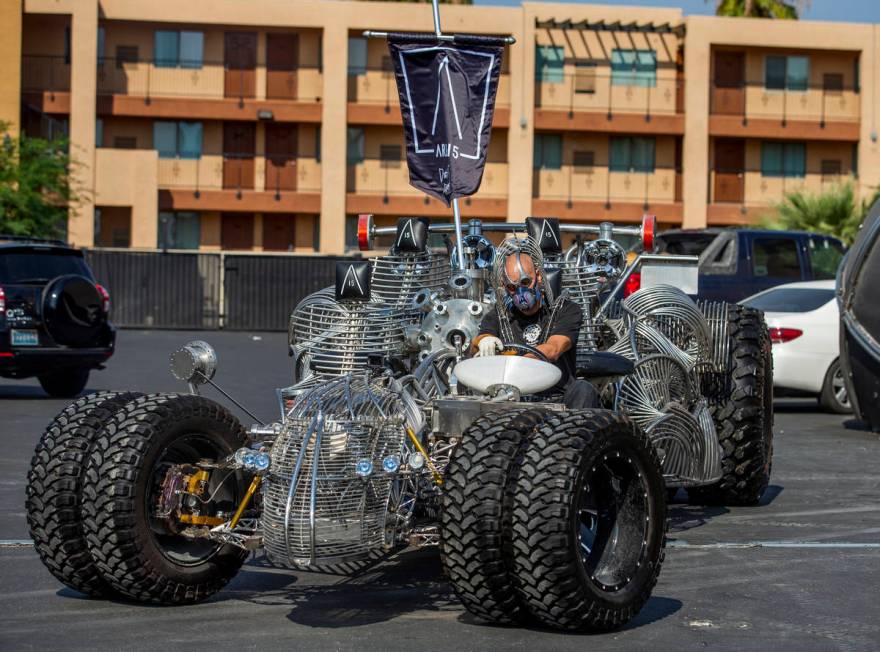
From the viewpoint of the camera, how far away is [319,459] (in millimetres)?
6297

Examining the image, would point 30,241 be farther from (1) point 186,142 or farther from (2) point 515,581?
(1) point 186,142

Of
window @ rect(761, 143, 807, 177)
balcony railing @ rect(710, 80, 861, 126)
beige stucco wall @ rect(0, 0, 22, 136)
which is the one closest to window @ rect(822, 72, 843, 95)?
balcony railing @ rect(710, 80, 861, 126)

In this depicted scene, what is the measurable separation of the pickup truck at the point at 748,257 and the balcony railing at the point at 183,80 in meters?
30.4

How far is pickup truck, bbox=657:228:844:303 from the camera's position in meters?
22.0

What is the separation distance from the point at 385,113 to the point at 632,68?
8764mm

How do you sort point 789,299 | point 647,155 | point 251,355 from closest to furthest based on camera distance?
point 789,299 < point 251,355 < point 647,155

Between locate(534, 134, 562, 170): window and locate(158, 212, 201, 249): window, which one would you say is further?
locate(534, 134, 562, 170): window

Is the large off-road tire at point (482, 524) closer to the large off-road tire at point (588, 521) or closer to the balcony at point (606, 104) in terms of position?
the large off-road tire at point (588, 521)

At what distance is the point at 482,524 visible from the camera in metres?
6.16

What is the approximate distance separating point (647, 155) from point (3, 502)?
44582 mm

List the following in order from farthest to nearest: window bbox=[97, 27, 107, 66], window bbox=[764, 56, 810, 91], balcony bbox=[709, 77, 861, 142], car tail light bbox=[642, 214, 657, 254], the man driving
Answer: window bbox=[764, 56, 810, 91]
balcony bbox=[709, 77, 861, 142]
window bbox=[97, 27, 107, 66]
car tail light bbox=[642, 214, 657, 254]
the man driving

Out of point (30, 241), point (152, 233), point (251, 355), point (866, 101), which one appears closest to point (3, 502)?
point (30, 241)

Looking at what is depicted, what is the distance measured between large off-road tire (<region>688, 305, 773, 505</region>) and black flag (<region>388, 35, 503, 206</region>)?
236 centimetres

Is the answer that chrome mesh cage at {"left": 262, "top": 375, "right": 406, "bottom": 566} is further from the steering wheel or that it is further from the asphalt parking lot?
the steering wheel
